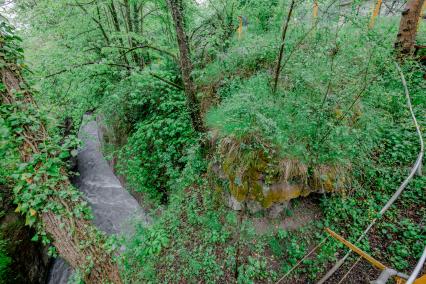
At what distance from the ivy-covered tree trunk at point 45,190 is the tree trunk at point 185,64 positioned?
219cm

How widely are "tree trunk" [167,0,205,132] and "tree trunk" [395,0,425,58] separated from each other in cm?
490

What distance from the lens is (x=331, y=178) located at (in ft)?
11.2

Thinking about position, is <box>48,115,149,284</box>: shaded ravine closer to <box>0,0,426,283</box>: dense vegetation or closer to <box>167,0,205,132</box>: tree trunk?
<box>0,0,426,283</box>: dense vegetation

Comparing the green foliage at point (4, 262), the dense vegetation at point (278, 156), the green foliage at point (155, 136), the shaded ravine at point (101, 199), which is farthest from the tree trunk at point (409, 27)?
the green foliage at point (4, 262)

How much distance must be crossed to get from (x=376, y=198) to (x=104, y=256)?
4.06 m

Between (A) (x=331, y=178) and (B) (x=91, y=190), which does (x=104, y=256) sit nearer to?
(A) (x=331, y=178)

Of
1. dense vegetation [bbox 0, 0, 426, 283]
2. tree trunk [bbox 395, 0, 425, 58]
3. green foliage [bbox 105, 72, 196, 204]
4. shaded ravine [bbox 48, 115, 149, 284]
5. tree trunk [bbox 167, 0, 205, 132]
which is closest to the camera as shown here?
dense vegetation [bbox 0, 0, 426, 283]

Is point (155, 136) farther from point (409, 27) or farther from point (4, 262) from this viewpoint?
point (409, 27)

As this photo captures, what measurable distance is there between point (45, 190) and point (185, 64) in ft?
9.04

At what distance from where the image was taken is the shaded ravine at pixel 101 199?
6.05 meters

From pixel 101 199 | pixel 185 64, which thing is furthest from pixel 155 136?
pixel 101 199

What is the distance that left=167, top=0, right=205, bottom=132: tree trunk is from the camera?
344 centimetres

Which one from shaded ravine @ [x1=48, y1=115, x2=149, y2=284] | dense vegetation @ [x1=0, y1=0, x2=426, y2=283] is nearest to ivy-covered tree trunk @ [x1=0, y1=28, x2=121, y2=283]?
dense vegetation @ [x1=0, y1=0, x2=426, y2=283]

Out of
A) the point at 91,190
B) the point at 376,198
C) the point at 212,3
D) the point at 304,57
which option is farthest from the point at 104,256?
the point at 91,190
